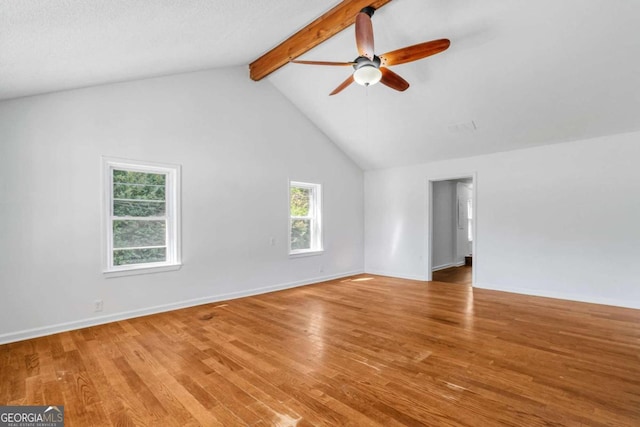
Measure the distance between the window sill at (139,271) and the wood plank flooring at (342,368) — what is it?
0.58 m

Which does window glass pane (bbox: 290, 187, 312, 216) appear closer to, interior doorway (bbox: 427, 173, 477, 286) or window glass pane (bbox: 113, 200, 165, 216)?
window glass pane (bbox: 113, 200, 165, 216)

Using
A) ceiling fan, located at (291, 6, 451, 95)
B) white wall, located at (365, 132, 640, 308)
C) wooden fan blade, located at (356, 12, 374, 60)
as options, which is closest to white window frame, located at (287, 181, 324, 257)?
white wall, located at (365, 132, 640, 308)

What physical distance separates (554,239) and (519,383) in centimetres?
343

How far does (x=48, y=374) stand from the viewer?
2426mm

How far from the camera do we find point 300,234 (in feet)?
19.9

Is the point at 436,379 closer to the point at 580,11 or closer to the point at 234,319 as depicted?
the point at 234,319

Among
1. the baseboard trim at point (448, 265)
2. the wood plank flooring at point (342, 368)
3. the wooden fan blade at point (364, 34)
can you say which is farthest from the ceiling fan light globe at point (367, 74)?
the baseboard trim at point (448, 265)

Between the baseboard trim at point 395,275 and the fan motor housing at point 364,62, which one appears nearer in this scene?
the fan motor housing at point 364,62

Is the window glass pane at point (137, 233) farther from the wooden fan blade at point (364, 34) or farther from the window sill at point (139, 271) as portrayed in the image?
the wooden fan blade at point (364, 34)

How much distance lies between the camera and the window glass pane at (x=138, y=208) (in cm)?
390

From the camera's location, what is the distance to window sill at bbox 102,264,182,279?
3706 mm

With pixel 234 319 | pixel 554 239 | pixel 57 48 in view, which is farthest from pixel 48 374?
pixel 554 239

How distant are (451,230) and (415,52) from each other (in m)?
5.95

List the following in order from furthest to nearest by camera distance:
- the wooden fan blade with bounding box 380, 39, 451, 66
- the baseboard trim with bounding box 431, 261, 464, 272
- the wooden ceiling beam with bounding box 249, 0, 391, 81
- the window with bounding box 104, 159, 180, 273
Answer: the baseboard trim with bounding box 431, 261, 464, 272, the window with bounding box 104, 159, 180, 273, the wooden ceiling beam with bounding box 249, 0, 391, 81, the wooden fan blade with bounding box 380, 39, 451, 66
